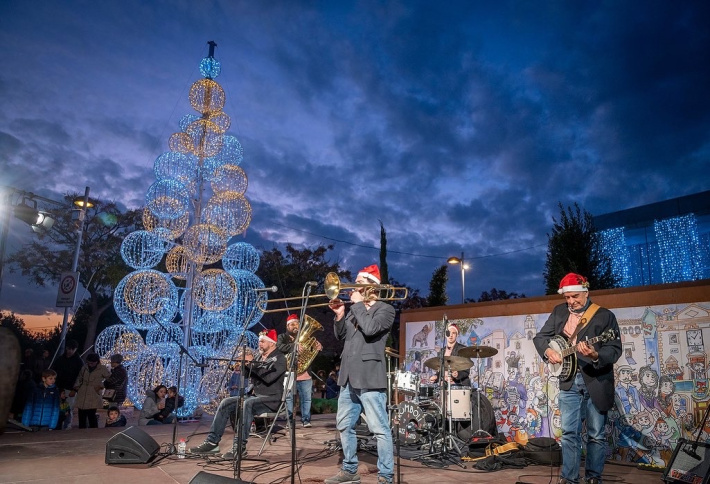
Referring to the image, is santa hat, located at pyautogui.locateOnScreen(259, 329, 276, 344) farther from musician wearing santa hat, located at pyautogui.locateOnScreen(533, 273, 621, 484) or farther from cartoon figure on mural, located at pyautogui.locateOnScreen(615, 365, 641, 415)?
cartoon figure on mural, located at pyautogui.locateOnScreen(615, 365, 641, 415)

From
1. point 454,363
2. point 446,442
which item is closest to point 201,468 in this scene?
point 446,442

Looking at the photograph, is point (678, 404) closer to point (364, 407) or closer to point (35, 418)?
point (364, 407)

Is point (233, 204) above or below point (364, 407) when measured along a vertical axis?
above

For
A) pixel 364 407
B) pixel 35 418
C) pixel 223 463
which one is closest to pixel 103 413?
pixel 35 418

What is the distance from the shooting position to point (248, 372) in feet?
22.1

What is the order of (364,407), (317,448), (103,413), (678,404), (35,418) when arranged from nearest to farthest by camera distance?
(364,407), (678,404), (317,448), (35,418), (103,413)

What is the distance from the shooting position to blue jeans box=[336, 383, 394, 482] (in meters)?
4.51

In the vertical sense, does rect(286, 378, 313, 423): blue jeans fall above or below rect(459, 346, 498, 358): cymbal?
below

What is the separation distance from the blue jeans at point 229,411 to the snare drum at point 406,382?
2.66 meters

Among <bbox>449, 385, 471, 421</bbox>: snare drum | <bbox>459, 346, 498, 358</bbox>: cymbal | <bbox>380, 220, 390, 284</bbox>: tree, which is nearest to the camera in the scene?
<bbox>459, 346, 498, 358</bbox>: cymbal

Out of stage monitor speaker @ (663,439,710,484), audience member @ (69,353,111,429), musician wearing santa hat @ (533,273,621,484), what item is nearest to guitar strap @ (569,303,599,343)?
musician wearing santa hat @ (533,273,621,484)

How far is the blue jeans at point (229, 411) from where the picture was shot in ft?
20.5

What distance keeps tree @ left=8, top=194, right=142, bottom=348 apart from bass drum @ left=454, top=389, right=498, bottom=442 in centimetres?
2016

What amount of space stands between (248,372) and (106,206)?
21.3m
